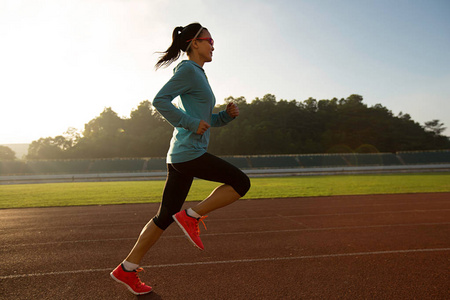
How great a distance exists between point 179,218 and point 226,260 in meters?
1.76

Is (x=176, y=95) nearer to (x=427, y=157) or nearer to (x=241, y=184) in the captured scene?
(x=241, y=184)

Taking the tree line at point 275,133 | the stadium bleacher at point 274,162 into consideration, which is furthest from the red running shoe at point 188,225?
the tree line at point 275,133

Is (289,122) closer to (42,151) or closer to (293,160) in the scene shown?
(293,160)

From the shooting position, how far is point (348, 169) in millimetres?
37906

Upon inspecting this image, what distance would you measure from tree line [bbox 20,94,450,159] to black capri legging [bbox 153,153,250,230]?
6667 centimetres

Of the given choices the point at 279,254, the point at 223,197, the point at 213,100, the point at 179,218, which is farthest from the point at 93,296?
the point at 279,254

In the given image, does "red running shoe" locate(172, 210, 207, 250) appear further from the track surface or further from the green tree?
the green tree

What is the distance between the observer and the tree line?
69188 mm

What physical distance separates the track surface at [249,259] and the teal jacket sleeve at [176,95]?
5.26 ft

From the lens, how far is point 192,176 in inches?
109

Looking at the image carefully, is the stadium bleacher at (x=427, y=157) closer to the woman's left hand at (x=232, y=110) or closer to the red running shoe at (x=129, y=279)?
the woman's left hand at (x=232, y=110)

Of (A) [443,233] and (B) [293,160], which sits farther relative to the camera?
(B) [293,160]

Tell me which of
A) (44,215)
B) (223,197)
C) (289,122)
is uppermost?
(289,122)

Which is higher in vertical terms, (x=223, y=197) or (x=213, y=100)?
(x=213, y=100)
